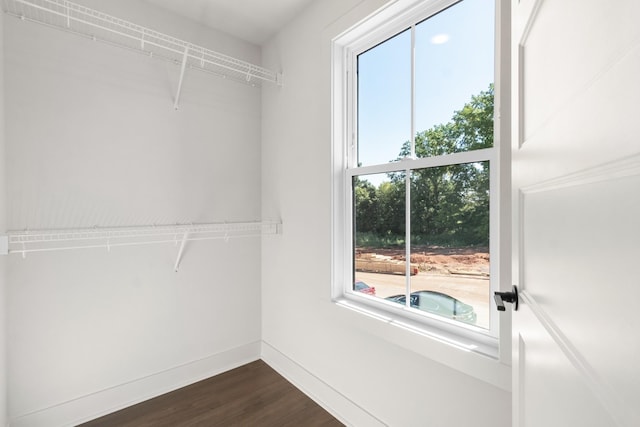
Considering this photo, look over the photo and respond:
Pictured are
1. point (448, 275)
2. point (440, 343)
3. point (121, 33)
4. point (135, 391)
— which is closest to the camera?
point (440, 343)

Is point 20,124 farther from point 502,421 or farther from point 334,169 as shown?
point 502,421

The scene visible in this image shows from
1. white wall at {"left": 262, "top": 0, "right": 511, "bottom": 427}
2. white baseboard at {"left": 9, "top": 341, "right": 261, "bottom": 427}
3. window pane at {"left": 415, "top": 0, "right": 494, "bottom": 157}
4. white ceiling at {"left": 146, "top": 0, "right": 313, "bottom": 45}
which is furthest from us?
white ceiling at {"left": 146, "top": 0, "right": 313, "bottom": 45}

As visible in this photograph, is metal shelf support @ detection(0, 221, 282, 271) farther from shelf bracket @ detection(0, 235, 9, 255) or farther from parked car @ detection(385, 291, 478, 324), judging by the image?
parked car @ detection(385, 291, 478, 324)

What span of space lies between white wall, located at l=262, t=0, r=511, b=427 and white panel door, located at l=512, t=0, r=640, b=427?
0.67 m

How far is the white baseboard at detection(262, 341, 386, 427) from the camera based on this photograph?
1653 millimetres

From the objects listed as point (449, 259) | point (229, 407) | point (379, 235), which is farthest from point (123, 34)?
point (229, 407)

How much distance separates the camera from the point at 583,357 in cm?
40

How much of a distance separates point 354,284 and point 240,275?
98 centimetres

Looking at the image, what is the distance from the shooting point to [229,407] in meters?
1.84

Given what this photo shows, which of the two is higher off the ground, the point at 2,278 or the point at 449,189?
the point at 449,189

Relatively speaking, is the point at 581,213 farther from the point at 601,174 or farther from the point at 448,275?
the point at 448,275

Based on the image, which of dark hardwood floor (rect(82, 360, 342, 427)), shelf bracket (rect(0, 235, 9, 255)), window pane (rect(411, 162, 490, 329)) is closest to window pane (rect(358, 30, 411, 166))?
window pane (rect(411, 162, 490, 329))

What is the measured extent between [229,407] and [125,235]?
1.22 metres

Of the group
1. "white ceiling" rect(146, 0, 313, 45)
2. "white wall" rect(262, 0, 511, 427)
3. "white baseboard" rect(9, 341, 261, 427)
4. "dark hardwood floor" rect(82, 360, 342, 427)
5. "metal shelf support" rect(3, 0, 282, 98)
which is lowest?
"dark hardwood floor" rect(82, 360, 342, 427)
